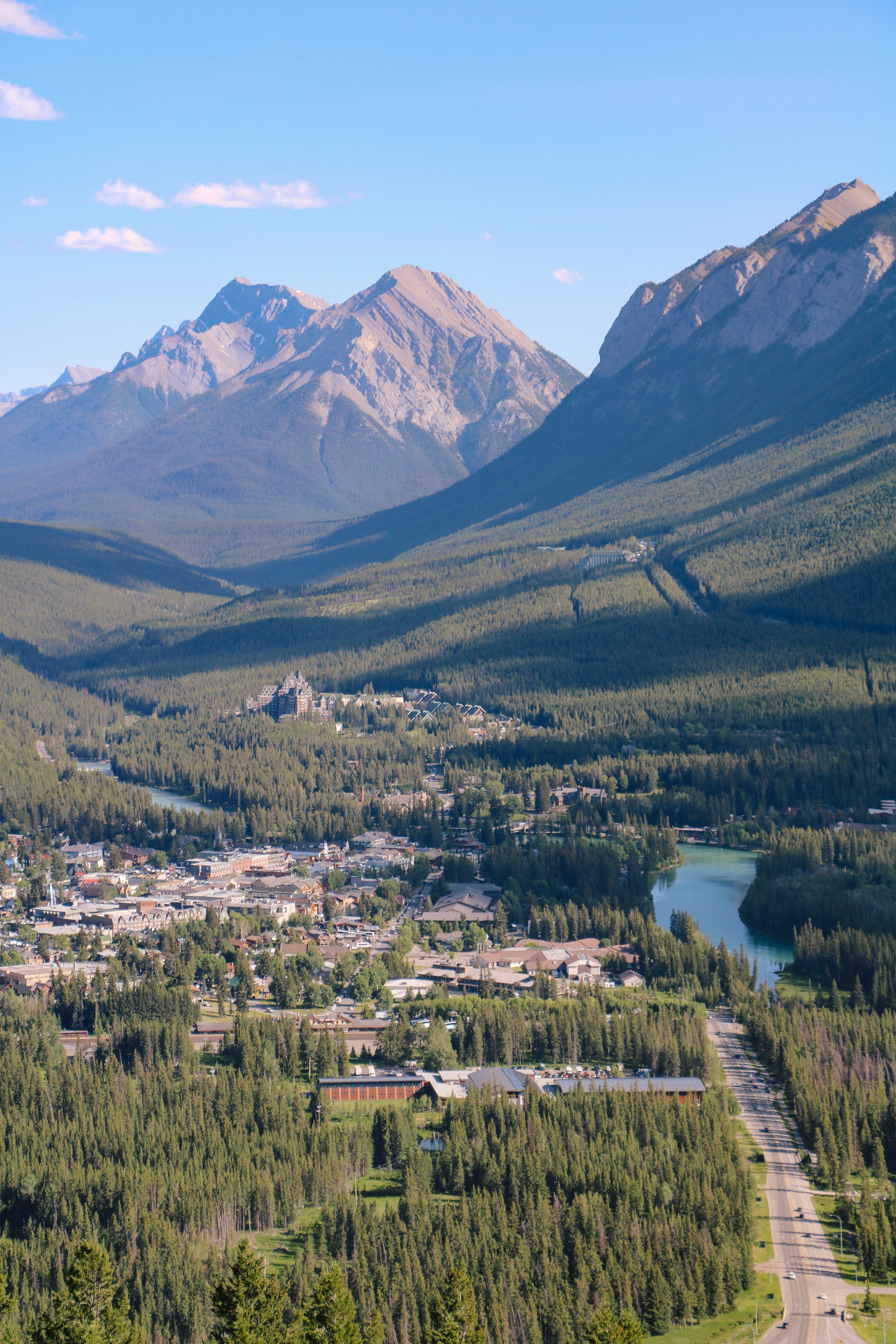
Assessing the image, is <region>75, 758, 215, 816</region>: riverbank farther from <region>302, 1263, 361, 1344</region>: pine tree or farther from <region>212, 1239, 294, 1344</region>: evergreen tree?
<region>302, 1263, 361, 1344</region>: pine tree

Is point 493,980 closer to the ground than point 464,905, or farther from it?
closer to the ground

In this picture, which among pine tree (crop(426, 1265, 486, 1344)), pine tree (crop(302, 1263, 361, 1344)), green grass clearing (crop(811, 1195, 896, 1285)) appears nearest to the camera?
pine tree (crop(426, 1265, 486, 1344))

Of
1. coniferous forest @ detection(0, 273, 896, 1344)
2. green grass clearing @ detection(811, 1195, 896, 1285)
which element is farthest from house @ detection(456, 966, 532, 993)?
green grass clearing @ detection(811, 1195, 896, 1285)

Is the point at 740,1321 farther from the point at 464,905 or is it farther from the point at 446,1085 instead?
the point at 464,905

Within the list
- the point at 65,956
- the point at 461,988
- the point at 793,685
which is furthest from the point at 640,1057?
the point at 793,685

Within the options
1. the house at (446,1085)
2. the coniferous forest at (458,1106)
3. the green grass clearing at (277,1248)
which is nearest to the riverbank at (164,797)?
the coniferous forest at (458,1106)

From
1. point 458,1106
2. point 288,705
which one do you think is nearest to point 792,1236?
point 458,1106

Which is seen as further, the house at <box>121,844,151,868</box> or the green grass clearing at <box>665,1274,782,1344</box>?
the house at <box>121,844,151,868</box>

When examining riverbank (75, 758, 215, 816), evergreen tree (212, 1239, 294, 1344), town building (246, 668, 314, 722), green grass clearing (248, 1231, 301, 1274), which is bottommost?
green grass clearing (248, 1231, 301, 1274)
